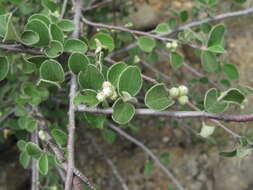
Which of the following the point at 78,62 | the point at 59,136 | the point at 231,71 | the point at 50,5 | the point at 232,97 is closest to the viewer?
the point at 232,97

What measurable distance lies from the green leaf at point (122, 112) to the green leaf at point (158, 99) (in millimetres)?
41

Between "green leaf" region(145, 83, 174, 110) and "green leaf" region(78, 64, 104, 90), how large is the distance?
0.39 feet

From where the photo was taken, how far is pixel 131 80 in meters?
0.68

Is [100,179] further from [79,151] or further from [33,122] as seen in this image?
[33,122]

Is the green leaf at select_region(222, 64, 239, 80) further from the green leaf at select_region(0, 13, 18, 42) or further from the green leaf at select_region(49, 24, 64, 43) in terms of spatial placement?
the green leaf at select_region(0, 13, 18, 42)

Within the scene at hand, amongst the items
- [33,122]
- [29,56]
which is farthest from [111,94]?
[33,122]

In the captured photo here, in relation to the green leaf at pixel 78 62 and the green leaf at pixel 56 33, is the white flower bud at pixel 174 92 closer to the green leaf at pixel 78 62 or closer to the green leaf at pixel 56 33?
the green leaf at pixel 78 62

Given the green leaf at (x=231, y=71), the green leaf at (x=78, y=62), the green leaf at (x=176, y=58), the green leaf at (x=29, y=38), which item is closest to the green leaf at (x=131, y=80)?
the green leaf at (x=78, y=62)

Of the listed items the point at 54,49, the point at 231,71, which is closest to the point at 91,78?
the point at 54,49

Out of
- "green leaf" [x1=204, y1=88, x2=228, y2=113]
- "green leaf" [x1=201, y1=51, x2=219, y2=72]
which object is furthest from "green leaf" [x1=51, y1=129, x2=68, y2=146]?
"green leaf" [x1=201, y1=51, x2=219, y2=72]

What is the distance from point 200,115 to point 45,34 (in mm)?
422

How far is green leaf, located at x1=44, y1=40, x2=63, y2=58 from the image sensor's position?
81 cm

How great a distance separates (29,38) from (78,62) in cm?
13

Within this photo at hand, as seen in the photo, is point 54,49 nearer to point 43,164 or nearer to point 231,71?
point 43,164
